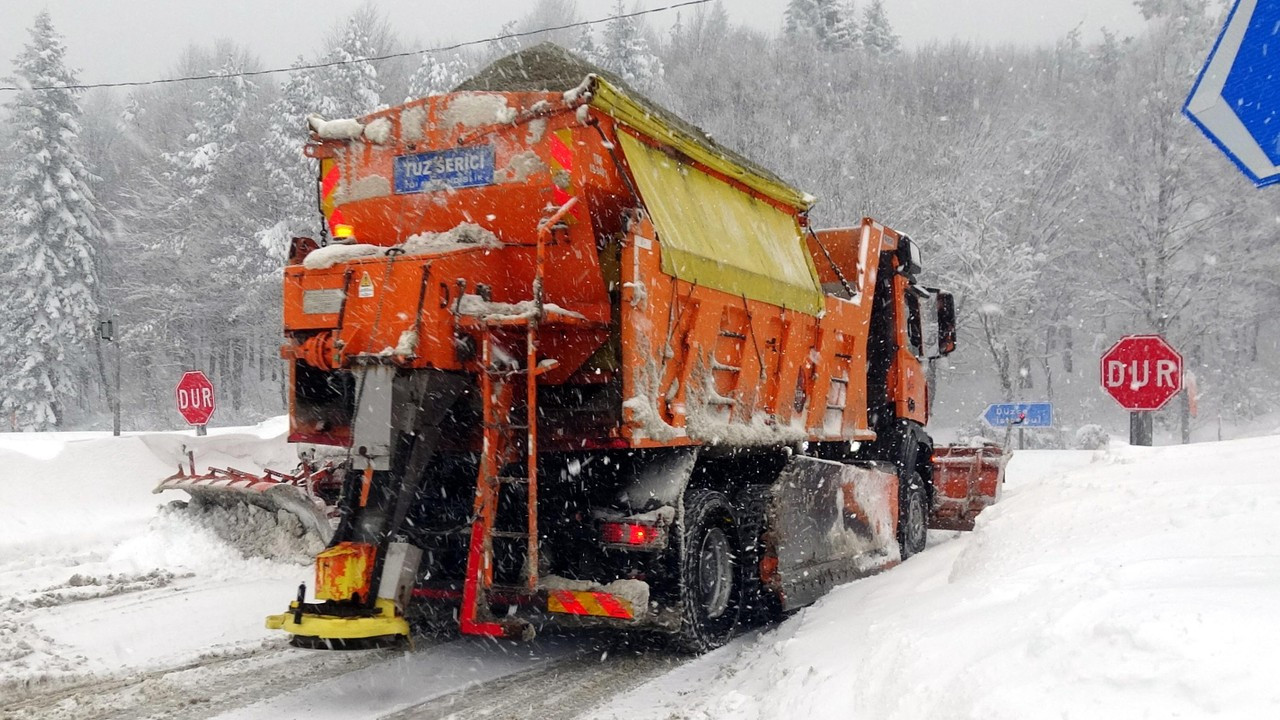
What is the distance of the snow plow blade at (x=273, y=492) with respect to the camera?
26.4ft

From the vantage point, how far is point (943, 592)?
17.6ft

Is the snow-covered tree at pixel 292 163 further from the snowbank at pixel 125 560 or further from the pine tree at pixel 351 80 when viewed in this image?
the snowbank at pixel 125 560

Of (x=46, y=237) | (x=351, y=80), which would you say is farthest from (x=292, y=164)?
(x=46, y=237)

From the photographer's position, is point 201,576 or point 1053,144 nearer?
point 201,576

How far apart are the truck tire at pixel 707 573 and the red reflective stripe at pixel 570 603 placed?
655 mm

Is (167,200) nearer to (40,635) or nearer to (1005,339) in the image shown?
(1005,339)

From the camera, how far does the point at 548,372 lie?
18.5ft

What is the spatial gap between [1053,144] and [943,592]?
31365 mm


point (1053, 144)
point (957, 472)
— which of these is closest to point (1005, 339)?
point (1053, 144)

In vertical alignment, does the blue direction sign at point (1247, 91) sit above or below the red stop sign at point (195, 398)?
above

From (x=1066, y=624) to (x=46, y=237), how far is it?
123ft

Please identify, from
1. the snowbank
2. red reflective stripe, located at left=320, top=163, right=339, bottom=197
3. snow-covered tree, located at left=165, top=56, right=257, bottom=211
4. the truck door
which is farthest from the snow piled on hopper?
snow-covered tree, located at left=165, top=56, right=257, bottom=211

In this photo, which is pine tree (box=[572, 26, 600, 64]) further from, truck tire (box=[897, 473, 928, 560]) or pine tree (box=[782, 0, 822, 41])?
truck tire (box=[897, 473, 928, 560])

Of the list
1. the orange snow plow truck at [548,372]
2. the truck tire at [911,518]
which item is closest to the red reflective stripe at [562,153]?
the orange snow plow truck at [548,372]
